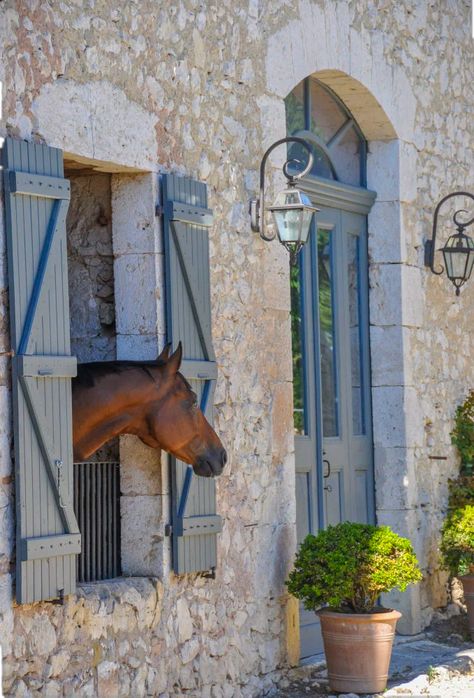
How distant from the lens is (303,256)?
756 cm

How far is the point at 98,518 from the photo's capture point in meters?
5.87

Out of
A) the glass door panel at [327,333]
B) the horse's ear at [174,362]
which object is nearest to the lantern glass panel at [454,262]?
the glass door panel at [327,333]

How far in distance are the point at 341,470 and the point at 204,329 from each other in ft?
6.74

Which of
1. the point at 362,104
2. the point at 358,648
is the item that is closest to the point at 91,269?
the point at 358,648

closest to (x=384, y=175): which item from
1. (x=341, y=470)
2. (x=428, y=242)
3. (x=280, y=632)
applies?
(x=428, y=242)

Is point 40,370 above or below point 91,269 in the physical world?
below

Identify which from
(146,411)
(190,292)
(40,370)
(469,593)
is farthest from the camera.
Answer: (469,593)

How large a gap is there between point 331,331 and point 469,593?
1.93 meters

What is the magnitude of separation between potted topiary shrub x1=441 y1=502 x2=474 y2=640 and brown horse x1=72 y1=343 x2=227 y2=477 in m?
2.89

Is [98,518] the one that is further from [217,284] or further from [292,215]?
[292,215]

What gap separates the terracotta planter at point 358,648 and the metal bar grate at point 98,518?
4.21ft

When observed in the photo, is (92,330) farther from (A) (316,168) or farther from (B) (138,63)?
(A) (316,168)

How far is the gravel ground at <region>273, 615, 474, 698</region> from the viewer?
6.74m

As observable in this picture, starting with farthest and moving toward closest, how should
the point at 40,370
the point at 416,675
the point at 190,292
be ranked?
the point at 416,675
the point at 190,292
the point at 40,370
